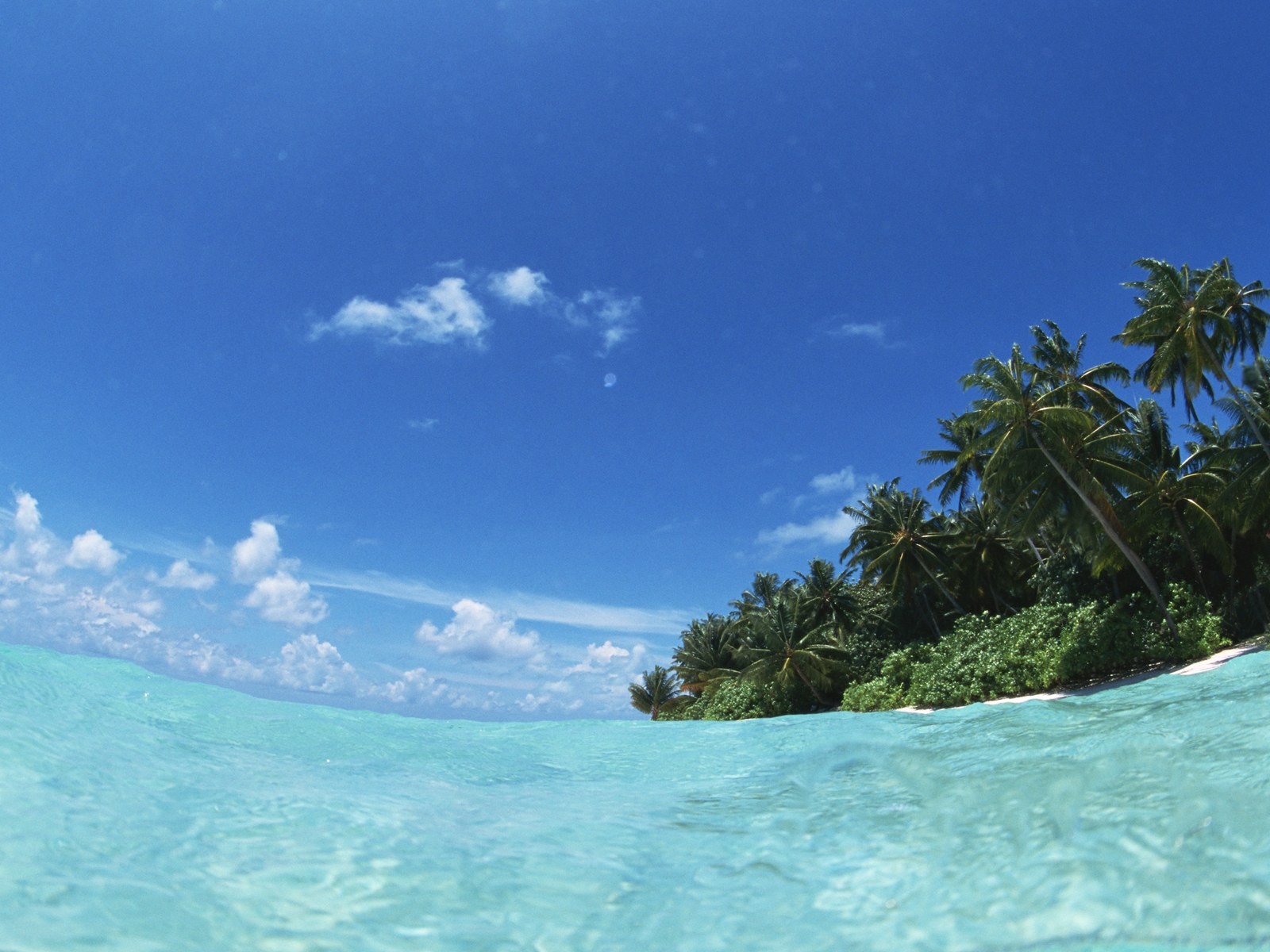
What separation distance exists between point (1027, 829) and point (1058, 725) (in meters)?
7.80

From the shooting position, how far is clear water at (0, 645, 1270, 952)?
4891 millimetres

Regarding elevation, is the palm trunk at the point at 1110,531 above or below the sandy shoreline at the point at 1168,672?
above

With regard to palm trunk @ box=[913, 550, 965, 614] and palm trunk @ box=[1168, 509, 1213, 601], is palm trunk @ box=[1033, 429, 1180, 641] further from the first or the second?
palm trunk @ box=[913, 550, 965, 614]

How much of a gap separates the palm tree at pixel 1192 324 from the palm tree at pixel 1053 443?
3.80 metres

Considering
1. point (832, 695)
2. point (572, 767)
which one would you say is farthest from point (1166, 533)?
point (572, 767)

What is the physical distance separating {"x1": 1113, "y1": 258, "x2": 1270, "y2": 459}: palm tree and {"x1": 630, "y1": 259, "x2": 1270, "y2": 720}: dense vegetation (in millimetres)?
70

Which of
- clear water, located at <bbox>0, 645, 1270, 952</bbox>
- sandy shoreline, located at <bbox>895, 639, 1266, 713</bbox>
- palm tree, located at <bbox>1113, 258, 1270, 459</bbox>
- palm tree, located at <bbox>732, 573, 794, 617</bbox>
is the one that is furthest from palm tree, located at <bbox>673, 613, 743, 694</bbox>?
clear water, located at <bbox>0, 645, 1270, 952</bbox>

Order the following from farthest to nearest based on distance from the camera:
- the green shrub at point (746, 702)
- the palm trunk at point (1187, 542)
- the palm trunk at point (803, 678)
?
the green shrub at point (746, 702) < the palm trunk at point (803, 678) < the palm trunk at point (1187, 542)

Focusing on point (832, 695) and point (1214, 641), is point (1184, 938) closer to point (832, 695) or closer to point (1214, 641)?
point (1214, 641)

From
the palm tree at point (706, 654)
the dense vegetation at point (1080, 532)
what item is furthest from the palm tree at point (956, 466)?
the palm tree at point (706, 654)

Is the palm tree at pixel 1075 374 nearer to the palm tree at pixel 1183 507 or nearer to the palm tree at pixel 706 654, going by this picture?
the palm tree at pixel 1183 507

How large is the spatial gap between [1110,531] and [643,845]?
72.0 feet

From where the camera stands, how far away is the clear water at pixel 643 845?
4891 mm

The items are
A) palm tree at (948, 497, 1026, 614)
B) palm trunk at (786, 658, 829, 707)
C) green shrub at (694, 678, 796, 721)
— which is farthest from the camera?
green shrub at (694, 678, 796, 721)
